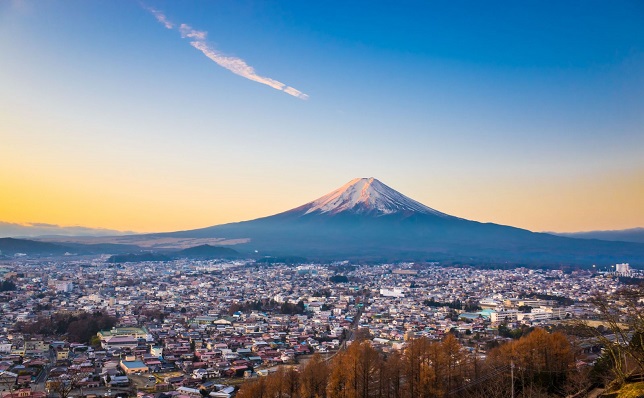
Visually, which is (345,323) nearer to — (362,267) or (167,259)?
(362,267)

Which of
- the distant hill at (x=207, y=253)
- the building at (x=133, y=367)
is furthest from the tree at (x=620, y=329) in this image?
the distant hill at (x=207, y=253)

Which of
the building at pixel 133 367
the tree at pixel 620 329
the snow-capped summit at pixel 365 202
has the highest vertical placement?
the snow-capped summit at pixel 365 202

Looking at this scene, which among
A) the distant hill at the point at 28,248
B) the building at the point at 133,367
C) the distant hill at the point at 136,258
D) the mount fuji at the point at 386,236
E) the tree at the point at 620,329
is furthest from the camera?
the mount fuji at the point at 386,236

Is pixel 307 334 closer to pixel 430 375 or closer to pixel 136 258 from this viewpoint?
pixel 430 375

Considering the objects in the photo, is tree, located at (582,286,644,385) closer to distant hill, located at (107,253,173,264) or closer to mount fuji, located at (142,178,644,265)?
mount fuji, located at (142,178,644,265)

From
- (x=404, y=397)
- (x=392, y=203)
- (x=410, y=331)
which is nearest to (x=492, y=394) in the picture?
(x=404, y=397)

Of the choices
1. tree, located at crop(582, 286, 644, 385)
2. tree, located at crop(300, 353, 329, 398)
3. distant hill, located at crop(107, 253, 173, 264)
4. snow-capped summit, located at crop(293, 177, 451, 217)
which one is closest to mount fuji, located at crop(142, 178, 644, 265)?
snow-capped summit, located at crop(293, 177, 451, 217)

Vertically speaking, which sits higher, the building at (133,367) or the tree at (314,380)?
the tree at (314,380)

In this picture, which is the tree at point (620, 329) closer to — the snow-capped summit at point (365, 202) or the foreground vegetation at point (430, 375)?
the foreground vegetation at point (430, 375)
